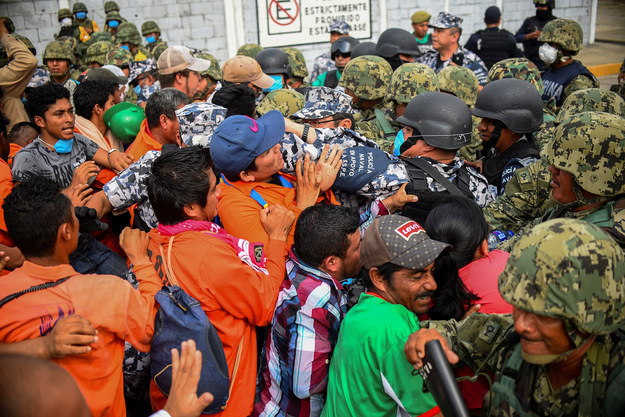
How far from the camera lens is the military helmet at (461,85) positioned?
17.9 ft

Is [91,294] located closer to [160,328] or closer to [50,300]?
[50,300]

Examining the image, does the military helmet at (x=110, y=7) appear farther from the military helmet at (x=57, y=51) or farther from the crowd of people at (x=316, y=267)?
the crowd of people at (x=316, y=267)

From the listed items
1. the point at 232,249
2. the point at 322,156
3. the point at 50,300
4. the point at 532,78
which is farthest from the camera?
the point at 532,78

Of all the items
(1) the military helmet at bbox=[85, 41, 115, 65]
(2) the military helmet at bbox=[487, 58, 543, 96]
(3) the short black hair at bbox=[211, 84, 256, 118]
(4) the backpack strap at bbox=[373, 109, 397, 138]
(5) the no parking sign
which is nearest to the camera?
(3) the short black hair at bbox=[211, 84, 256, 118]

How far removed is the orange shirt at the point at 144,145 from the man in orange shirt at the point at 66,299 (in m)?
1.53

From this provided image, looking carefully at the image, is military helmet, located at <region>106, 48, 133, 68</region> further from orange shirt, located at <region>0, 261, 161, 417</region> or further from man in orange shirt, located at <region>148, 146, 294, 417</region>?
orange shirt, located at <region>0, 261, 161, 417</region>

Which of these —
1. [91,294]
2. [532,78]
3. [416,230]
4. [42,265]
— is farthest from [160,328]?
[532,78]

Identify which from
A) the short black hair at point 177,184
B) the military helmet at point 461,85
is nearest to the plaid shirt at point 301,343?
the short black hair at point 177,184

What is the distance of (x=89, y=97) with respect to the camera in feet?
16.7

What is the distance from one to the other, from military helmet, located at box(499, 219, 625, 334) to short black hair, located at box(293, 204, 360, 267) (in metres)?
1.16

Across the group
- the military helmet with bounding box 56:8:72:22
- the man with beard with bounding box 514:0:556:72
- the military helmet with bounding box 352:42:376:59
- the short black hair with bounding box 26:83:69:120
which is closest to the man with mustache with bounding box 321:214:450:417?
the short black hair with bounding box 26:83:69:120

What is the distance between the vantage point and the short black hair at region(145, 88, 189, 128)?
4.13 metres

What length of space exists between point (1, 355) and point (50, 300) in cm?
70

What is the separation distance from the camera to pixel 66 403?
160 cm
